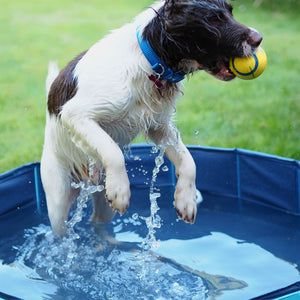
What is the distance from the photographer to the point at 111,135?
352 centimetres

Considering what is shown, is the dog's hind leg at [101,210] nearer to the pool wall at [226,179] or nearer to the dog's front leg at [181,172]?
the pool wall at [226,179]

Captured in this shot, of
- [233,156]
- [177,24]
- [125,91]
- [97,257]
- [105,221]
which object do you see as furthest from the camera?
[233,156]

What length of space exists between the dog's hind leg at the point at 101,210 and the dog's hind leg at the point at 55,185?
12.6 inches

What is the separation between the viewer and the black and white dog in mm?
3031

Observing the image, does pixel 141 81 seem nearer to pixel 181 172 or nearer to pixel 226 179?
pixel 181 172

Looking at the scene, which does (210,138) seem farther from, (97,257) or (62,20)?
(62,20)

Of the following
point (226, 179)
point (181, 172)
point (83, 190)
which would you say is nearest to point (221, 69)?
point (181, 172)

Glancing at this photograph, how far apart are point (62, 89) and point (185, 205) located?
1.07 m

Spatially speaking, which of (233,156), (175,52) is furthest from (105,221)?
(175,52)

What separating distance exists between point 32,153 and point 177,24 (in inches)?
126

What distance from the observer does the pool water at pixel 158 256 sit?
142 inches

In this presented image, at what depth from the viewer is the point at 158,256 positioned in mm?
4051

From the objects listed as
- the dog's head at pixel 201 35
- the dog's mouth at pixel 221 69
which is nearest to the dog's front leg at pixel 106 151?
the dog's head at pixel 201 35

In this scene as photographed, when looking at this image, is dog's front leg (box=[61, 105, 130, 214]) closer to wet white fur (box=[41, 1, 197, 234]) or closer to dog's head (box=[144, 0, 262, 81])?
wet white fur (box=[41, 1, 197, 234])
